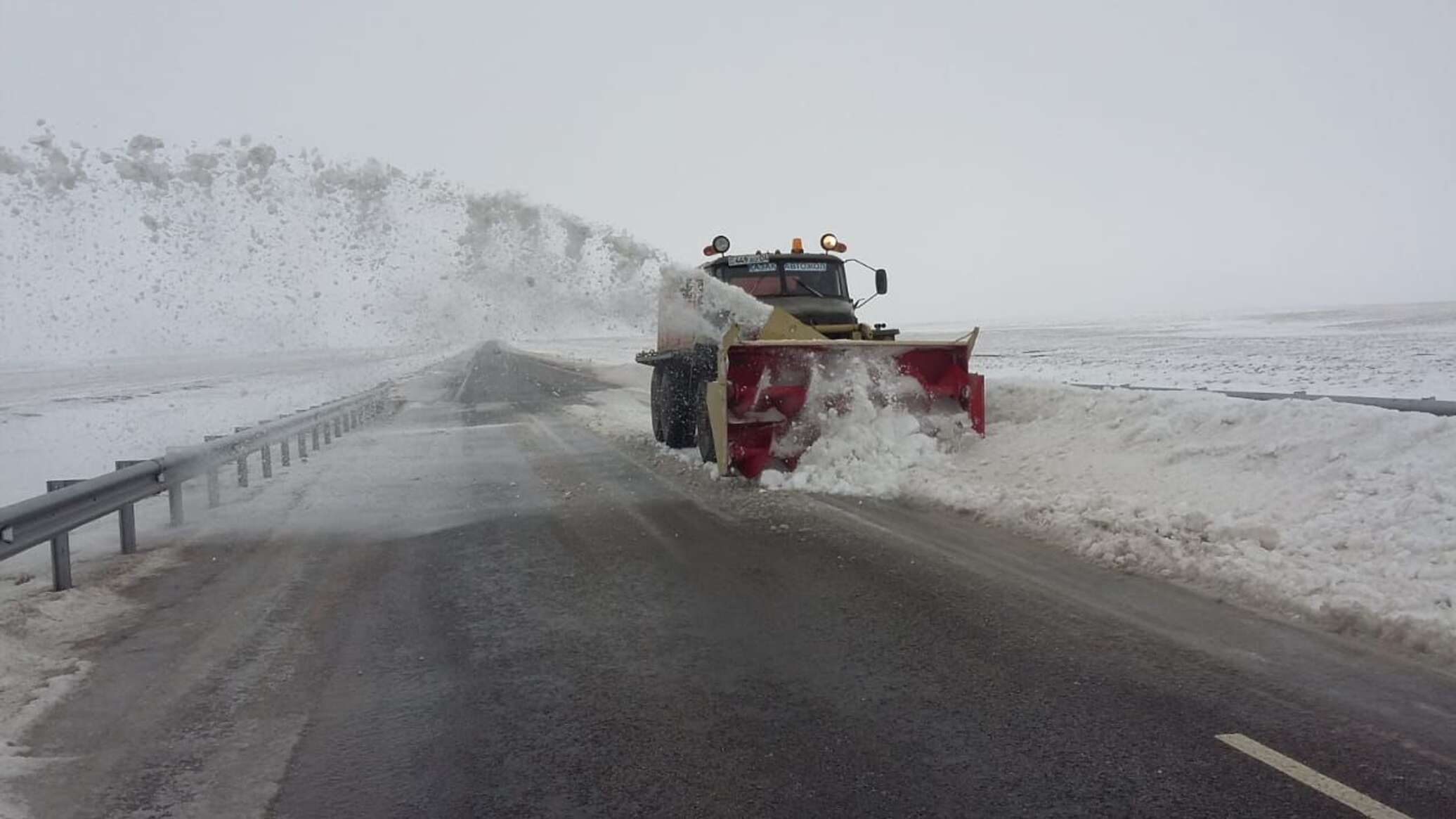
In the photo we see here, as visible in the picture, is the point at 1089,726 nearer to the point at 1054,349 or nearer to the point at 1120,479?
the point at 1120,479

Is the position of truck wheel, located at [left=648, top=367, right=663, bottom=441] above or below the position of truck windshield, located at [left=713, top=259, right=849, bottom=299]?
below

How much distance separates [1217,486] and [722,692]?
5090 millimetres

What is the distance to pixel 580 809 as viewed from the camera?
318 centimetres

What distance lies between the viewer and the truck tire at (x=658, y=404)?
541 inches

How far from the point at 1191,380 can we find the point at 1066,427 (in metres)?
13.5

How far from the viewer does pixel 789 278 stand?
12.1 metres

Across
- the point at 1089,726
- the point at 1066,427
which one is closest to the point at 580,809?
the point at 1089,726

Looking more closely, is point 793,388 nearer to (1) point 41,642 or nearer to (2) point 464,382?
(1) point 41,642

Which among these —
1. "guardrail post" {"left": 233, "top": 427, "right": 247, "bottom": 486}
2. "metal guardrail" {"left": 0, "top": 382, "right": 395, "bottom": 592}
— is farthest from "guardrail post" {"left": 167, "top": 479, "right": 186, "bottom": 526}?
"guardrail post" {"left": 233, "top": 427, "right": 247, "bottom": 486}

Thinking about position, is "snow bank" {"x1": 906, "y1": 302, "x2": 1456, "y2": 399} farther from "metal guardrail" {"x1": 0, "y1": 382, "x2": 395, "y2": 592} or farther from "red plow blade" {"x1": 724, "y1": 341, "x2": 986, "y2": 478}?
"metal guardrail" {"x1": 0, "y1": 382, "x2": 395, "y2": 592}

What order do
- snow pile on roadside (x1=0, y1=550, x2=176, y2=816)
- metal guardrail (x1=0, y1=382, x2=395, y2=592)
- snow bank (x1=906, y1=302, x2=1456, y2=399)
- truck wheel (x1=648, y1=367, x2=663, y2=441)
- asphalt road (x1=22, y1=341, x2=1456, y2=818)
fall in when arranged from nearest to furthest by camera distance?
asphalt road (x1=22, y1=341, x2=1456, y2=818), snow pile on roadside (x1=0, y1=550, x2=176, y2=816), metal guardrail (x1=0, y1=382, x2=395, y2=592), truck wheel (x1=648, y1=367, x2=663, y2=441), snow bank (x1=906, y1=302, x2=1456, y2=399)

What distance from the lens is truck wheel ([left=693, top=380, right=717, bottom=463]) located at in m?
11.0

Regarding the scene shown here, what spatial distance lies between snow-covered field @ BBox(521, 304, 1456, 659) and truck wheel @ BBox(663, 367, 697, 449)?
10.4 ft

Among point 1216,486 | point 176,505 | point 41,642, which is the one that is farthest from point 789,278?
point 41,642
